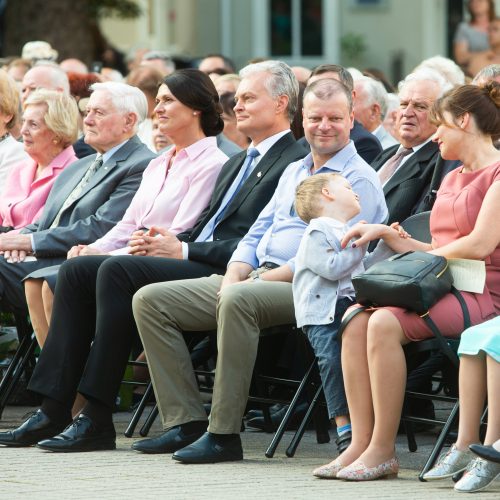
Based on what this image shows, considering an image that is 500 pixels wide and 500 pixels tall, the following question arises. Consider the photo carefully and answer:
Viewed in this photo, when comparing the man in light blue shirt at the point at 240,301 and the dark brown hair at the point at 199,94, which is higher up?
the dark brown hair at the point at 199,94

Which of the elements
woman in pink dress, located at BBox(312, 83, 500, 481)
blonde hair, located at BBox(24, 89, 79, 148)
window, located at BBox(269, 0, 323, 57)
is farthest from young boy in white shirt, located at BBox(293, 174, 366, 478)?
window, located at BBox(269, 0, 323, 57)

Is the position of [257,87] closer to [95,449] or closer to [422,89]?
[422,89]

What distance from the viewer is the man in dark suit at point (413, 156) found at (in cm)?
813

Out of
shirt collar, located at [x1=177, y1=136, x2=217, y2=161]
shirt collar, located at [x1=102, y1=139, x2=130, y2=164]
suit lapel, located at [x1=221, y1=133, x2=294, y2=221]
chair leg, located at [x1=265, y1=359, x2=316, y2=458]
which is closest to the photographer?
chair leg, located at [x1=265, y1=359, x2=316, y2=458]

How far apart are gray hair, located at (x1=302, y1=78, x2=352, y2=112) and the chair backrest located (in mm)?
641

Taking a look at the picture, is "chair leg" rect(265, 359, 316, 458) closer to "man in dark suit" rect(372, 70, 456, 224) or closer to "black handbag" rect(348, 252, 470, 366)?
"black handbag" rect(348, 252, 470, 366)

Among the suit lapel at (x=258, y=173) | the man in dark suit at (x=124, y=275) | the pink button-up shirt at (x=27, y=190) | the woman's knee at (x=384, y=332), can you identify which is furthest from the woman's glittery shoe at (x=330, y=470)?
the pink button-up shirt at (x=27, y=190)

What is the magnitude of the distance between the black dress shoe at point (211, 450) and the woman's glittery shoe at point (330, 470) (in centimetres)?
57

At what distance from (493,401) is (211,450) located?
4.93 feet

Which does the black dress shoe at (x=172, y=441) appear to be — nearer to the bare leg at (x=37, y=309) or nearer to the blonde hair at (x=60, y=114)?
the bare leg at (x=37, y=309)

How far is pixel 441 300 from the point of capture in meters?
6.79

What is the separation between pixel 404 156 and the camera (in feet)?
28.2

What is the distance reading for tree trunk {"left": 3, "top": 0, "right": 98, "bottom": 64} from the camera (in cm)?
2264

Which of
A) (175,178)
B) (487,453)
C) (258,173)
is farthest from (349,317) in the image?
(175,178)
